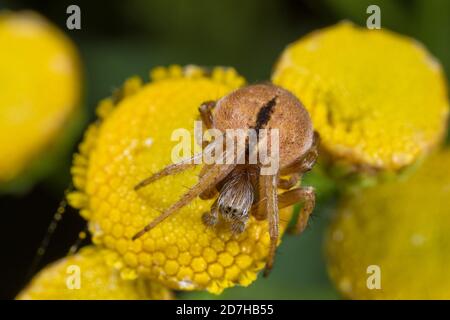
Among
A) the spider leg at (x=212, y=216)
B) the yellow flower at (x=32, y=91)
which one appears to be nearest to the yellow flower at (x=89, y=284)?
the spider leg at (x=212, y=216)

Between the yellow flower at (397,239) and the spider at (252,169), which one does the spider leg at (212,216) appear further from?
the yellow flower at (397,239)

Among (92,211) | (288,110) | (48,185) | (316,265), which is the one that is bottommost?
(316,265)

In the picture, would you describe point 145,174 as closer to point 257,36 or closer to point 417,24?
point 257,36

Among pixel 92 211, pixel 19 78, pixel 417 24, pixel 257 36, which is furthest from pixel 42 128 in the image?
pixel 417 24

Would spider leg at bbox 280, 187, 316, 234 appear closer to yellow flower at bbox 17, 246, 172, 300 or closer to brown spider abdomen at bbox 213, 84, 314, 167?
brown spider abdomen at bbox 213, 84, 314, 167

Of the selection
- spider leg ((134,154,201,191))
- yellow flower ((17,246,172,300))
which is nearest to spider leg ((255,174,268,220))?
spider leg ((134,154,201,191))

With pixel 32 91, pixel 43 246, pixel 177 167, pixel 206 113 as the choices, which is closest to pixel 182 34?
pixel 32 91
